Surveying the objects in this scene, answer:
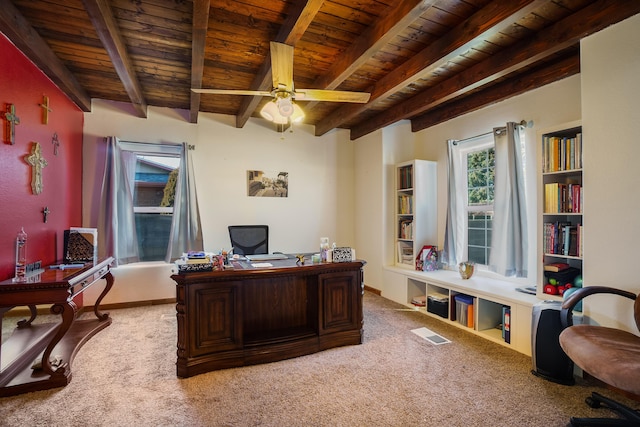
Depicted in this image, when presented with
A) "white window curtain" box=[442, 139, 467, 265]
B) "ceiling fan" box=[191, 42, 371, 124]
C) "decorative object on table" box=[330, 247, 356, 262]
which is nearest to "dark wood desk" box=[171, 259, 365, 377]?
"decorative object on table" box=[330, 247, 356, 262]

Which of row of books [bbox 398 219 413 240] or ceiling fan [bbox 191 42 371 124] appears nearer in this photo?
ceiling fan [bbox 191 42 371 124]

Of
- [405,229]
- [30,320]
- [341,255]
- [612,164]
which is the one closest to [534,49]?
[612,164]

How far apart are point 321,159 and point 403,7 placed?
3069mm

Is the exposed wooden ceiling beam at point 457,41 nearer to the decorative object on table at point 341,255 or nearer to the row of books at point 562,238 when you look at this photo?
the row of books at point 562,238

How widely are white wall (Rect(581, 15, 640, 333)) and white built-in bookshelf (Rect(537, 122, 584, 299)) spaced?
0.67ft

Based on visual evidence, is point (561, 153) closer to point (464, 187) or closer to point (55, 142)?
point (464, 187)

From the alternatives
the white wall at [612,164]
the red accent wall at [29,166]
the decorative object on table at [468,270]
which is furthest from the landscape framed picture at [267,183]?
the white wall at [612,164]

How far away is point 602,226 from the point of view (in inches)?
85.7

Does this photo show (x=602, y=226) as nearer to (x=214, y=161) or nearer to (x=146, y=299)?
(x=214, y=161)

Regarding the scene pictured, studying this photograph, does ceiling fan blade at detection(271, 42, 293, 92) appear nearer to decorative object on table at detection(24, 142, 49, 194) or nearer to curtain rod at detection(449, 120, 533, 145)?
decorative object on table at detection(24, 142, 49, 194)

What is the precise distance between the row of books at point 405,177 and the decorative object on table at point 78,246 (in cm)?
372

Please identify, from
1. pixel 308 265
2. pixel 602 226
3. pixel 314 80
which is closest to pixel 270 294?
pixel 308 265

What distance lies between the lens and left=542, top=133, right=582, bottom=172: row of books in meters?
2.45

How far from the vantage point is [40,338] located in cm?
268
